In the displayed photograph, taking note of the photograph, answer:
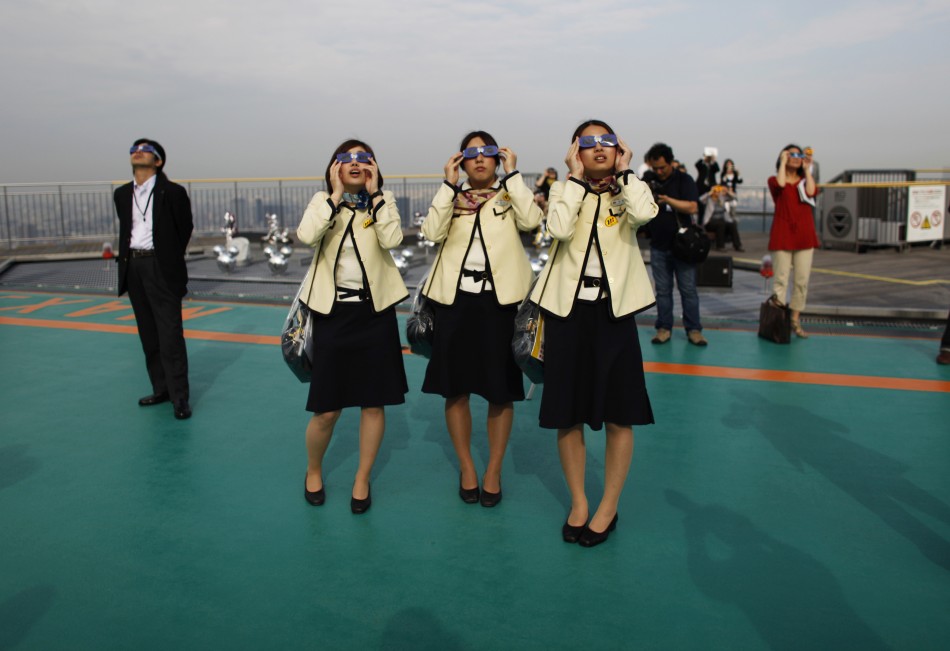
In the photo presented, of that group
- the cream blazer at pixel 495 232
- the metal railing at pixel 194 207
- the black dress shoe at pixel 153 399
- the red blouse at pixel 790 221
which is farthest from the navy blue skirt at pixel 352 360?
the metal railing at pixel 194 207

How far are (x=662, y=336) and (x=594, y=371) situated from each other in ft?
13.7

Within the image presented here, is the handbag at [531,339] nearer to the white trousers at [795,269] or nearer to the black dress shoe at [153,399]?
the black dress shoe at [153,399]

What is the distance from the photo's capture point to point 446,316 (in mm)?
3631

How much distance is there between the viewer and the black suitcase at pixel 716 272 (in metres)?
10.1

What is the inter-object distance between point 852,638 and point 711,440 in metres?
2.06

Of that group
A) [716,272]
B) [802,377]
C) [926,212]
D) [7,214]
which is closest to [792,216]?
[802,377]

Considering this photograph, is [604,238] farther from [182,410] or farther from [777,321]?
[777,321]

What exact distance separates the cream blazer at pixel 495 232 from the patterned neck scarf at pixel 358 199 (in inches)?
12.8

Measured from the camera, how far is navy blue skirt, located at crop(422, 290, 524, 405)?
3.60 metres

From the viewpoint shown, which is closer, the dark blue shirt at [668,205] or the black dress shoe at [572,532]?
the black dress shoe at [572,532]

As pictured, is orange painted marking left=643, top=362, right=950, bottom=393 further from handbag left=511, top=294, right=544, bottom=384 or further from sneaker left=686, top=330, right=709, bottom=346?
handbag left=511, top=294, right=544, bottom=384

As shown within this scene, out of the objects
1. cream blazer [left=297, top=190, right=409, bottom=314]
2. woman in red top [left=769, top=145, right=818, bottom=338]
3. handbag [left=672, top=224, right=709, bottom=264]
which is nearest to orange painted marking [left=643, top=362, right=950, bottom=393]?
handbag [left=672, top=224, right=709, bottom=264]

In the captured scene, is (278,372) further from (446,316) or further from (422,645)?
(422,645)

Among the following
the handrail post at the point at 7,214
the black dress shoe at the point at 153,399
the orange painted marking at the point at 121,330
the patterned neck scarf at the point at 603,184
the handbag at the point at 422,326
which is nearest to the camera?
the patterned neck scarf at the point at 603,184
